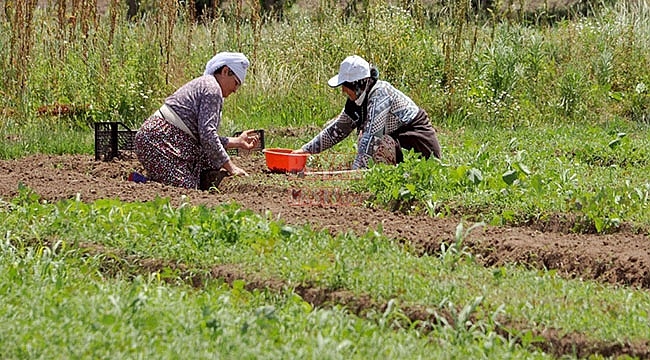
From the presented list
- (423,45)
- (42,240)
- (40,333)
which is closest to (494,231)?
(42,240)

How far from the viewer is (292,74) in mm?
14758

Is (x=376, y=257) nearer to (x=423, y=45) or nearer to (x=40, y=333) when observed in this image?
(x=40, y=333)

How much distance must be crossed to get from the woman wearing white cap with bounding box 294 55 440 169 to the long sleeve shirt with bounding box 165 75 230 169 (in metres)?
1.13

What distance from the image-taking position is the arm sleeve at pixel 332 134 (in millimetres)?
9852

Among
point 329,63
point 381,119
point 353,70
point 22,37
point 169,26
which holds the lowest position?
point 329,63

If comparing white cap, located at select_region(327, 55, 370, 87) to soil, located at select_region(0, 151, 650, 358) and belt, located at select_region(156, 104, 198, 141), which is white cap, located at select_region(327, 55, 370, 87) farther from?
belt, located at select_region(156, 104, 198, 141)

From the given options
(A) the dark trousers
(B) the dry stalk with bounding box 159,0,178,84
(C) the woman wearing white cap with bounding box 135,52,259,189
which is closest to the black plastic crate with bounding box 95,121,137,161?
(C) the woman wearing white cap with bounding box 135,52,259,189

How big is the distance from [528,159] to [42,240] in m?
4.92

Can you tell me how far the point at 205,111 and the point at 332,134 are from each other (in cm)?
155

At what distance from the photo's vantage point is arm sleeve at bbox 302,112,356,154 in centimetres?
985

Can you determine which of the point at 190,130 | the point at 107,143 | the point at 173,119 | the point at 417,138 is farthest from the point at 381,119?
the point at 107,143

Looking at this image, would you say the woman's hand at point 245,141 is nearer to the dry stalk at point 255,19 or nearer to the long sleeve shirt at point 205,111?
the long sleeve shirt at point 205,111

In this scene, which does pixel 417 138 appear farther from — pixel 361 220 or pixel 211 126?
pixel 361 220

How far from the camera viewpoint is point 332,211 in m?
7.47
